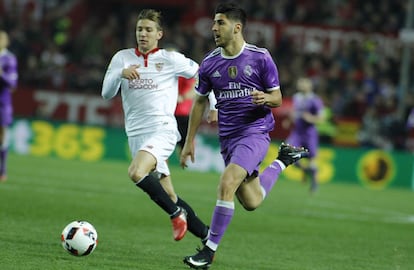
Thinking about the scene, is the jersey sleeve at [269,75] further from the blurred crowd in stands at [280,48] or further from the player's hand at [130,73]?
the blurred crowd in stands at [280,48]

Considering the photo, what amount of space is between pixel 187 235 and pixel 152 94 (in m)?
2.32

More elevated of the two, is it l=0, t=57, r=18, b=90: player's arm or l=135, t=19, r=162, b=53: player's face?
l=135, t=19, r=162, b=53: player's face

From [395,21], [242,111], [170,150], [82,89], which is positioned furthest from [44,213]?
[395,21]

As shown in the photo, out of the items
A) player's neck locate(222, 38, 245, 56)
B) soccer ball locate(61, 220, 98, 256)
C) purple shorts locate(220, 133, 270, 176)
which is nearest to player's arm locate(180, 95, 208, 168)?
purple shorts locate(220, 133, 270, 176)

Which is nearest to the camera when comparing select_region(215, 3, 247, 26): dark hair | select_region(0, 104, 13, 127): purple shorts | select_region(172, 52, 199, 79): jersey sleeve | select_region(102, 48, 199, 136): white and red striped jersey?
select_region(215, 3, 247, 26): dark hair

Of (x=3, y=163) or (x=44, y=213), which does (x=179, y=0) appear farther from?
(x=44, y=213)

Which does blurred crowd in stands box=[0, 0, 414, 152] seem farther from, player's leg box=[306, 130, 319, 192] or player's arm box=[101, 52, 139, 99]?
player's arm box=[101, 52, 139, 99]

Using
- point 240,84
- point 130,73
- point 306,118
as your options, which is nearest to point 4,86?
point 306,118

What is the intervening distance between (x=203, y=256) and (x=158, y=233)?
2.92m

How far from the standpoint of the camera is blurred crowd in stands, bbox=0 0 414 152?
25422 mm

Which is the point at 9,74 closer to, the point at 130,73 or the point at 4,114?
the point at 4,114

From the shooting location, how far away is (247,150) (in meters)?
8.81

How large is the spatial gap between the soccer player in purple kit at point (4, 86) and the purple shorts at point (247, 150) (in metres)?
7.68

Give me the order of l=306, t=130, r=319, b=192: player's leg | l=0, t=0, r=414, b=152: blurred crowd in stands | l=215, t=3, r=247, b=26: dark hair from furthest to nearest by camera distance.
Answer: l=0, t=0, r=414, b=152: blurred crowd in stands, l=306, t=130, r=319, b=192: player's leg, l=215, t=3, r=247, b=26: dark hair
